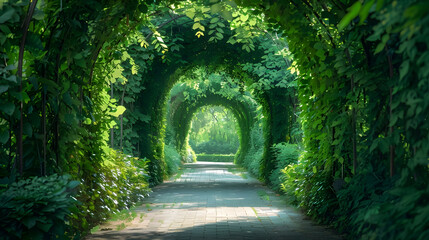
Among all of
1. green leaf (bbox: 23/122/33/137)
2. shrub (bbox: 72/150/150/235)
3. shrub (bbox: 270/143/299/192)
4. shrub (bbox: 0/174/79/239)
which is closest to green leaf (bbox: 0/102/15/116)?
green leaf (bbox: 23/122/33/137)

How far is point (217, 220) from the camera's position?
7.12m

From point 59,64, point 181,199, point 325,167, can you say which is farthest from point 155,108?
point 59,64

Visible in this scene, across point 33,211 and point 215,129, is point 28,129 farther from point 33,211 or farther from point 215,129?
point 215,129

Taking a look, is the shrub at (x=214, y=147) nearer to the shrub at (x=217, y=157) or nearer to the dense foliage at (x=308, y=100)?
the shrub at (x=217, y=157)

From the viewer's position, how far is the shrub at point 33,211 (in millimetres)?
3250

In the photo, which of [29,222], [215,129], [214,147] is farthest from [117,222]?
[214,147]

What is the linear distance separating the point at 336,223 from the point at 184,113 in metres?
24.1

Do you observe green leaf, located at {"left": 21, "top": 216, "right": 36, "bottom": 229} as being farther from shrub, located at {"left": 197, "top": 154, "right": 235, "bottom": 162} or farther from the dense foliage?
shrub, located at {"left": 197, "top": 154, "right": 235, "bottom": 162}

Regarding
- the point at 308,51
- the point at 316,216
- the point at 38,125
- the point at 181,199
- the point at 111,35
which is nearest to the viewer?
the point at 38,125

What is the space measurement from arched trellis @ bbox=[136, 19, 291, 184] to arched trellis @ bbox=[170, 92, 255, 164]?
10.4m

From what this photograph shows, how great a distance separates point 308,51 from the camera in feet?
20.7

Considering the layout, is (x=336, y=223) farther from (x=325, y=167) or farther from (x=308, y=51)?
(x=308, y=51)

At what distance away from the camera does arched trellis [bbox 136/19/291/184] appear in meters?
12.7

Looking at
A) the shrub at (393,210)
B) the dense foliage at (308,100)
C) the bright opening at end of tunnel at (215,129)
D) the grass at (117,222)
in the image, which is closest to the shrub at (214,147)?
the bright opening at end of tunnel at (215,129)
